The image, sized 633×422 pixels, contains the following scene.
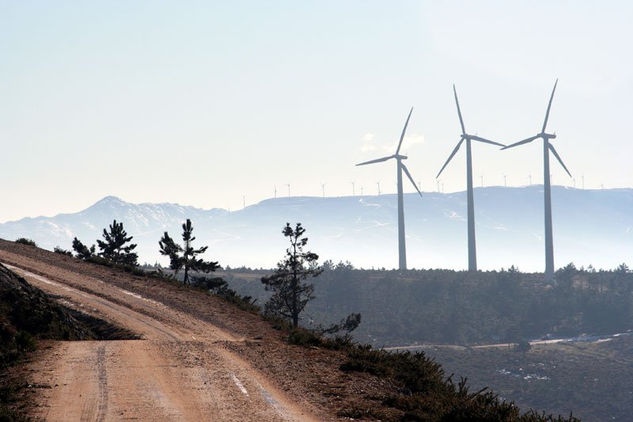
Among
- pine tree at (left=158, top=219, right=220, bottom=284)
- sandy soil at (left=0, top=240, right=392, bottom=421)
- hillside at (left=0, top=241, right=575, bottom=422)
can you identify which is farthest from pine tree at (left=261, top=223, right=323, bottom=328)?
hillside at (left=0, top=241, right=575, bottom=422)

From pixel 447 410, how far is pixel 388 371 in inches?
255

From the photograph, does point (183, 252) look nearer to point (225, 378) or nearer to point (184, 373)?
point (184, 373)

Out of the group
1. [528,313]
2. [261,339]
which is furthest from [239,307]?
[528,313]

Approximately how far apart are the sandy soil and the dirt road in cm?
3

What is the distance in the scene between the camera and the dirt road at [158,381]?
1870 centimetres

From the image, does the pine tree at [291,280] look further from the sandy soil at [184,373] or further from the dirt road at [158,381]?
the dirt road at [158,381]

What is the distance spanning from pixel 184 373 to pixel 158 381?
150 cm

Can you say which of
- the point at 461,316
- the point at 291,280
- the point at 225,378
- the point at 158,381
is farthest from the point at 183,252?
the point at 461,316

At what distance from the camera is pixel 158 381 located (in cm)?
2192

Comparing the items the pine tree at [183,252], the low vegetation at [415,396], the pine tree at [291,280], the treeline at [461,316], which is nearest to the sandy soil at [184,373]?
the low vegetation at [415,396]

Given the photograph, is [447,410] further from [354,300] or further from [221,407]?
[354,300]

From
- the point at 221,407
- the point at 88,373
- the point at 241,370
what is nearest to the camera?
the point at 221,407

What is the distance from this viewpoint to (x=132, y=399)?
19688 millimetres

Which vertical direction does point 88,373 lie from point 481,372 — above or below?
above
